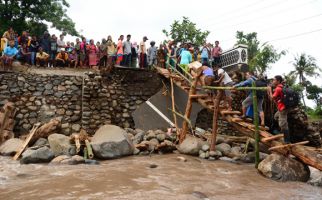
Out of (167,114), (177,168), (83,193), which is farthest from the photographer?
(167,114)

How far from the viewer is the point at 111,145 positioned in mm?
8594

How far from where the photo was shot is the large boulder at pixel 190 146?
29.2 feet

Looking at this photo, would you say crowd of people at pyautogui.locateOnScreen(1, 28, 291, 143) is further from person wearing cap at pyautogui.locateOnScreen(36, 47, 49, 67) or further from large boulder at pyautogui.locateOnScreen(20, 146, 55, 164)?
large boulder at pyautogui.locateOnScreen(20, 146, 55, 164)

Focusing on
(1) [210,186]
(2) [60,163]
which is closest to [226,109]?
(1) [210,186]

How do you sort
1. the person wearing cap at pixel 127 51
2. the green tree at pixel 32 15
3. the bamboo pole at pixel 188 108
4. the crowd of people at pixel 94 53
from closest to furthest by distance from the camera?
the bamboo pole at pixel 188 108 → the crowd of people at pixel 94 53 → the person wearing cap at pixel 127 51 → the green tree at pixel 32 15

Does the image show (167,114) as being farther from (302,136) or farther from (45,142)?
(302,136)

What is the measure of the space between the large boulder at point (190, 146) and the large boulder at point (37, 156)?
11.3 ft

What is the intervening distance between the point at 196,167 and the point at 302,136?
907 centimetres

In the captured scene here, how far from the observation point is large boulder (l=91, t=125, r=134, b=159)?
27.8 ft

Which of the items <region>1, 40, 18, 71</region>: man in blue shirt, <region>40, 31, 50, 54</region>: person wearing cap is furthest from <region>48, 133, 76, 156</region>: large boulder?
<region>40, 31, 50, 54</region>: person wearing cap

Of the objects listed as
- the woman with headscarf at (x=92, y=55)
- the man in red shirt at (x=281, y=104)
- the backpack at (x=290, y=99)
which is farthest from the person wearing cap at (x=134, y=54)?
the backpack at (x=290, y=99)

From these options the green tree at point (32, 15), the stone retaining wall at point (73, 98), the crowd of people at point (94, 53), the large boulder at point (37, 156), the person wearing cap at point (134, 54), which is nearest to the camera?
the large boulder at point (37, 156)

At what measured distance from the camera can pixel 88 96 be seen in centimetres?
1129

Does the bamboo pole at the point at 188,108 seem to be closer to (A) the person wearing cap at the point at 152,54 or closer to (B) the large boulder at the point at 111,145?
(B) the large boulder at the point at 111,145
